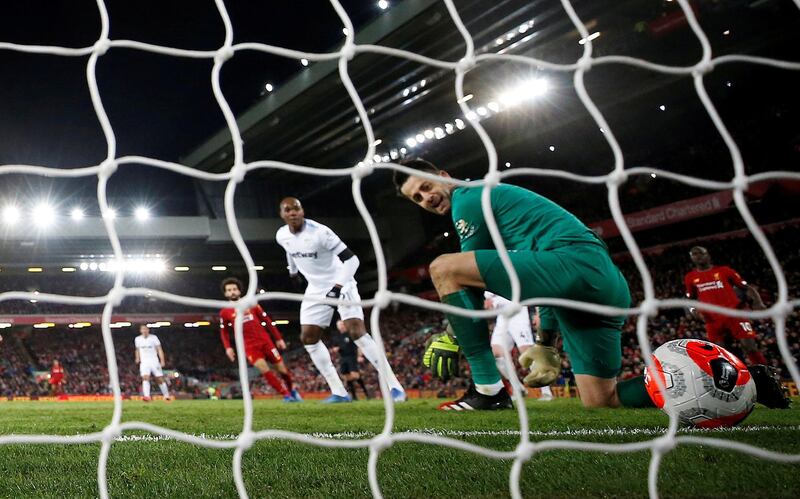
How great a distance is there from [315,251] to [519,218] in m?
4.11

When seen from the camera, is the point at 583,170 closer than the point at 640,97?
No

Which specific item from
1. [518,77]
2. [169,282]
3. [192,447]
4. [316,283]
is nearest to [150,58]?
[518,77]

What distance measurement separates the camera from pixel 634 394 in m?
3.79

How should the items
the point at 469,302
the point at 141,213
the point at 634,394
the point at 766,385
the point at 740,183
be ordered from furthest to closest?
the point at 141,213 < the point at 634,394 < the point at 766,385 < the point at 469,302 < the point at 740,183

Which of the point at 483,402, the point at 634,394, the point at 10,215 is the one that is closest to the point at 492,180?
the point at 634,394

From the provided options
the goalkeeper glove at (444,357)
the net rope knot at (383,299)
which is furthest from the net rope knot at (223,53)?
the goalkeeper glove at (444,357)

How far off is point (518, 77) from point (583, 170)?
4.93 metres

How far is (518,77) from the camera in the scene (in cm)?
1911

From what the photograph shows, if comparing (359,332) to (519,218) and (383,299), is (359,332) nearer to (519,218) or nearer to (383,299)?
(519,218)

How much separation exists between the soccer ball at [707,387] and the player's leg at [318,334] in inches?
169

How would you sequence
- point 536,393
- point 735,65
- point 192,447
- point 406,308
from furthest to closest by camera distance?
point 406,308, point 735,65, point 536,393, point 192,447

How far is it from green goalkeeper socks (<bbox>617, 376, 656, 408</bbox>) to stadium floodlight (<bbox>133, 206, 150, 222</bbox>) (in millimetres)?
24087

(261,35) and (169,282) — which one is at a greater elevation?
(261,35)

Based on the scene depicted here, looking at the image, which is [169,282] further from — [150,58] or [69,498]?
[69,498]
